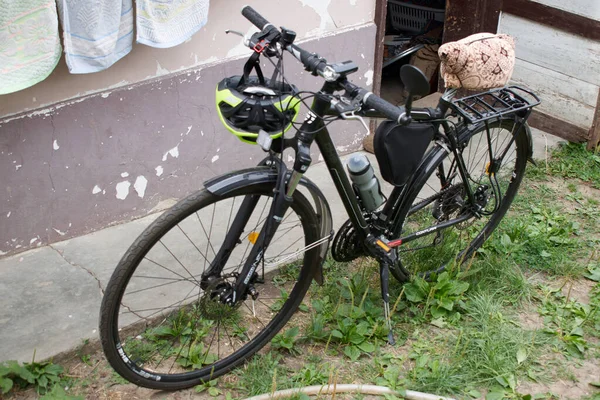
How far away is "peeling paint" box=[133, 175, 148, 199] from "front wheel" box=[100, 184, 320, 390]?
1.06 feet

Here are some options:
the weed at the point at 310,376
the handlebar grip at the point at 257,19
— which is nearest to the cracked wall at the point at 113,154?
the handlebar grip at the point at 257,19

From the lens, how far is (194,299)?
3.76 m

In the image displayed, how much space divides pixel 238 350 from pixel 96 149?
1413 millimetres

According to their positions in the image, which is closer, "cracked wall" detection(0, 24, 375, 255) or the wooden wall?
"cracked wall" detection(0, 24, 375, 255)

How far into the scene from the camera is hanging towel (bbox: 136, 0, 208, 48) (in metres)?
3.86

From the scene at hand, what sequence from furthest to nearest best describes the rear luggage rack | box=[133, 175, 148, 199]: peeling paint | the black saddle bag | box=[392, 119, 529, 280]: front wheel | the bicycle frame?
1. box=[133, 175, 148, 199]: peeling paint
2. box=[392, 119, 529, 280]: front wheel
3. the rear luggage rack
4. the black saddle bag
5. the bicycle frame

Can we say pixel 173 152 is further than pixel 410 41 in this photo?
No

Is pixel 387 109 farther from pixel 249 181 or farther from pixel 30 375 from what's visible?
pixel 30 375

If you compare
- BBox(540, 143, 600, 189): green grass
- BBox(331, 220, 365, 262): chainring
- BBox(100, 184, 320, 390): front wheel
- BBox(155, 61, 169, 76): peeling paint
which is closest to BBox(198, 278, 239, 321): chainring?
BBox(100, 184, 320, 390): front wheel

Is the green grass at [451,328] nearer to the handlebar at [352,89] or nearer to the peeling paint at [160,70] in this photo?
the handlebar at [352,89]

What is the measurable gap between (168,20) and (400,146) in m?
1.45

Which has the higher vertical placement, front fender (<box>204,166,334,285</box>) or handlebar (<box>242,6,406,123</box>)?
handlebar (<box>242,6,406,123</box>)

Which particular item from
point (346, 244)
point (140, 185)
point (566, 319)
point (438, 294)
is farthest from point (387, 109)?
point (140, 185)

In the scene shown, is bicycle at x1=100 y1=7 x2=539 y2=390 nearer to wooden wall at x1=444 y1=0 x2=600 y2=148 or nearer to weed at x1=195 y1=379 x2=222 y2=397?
weed at x1=195 y1=379 x2=222 y2=397
